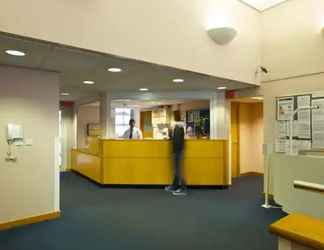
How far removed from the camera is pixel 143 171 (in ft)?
20.5

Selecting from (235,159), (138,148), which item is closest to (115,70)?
(138,148)

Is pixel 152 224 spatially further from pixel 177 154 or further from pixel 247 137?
pixel 247 137

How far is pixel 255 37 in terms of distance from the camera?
18.0ft

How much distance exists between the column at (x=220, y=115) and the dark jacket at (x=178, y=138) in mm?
1073

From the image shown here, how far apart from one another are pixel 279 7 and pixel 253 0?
0.57 metres

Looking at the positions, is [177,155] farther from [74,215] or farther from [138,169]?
[74,215]

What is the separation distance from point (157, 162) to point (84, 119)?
4.24 metres

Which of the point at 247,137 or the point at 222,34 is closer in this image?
the point at 222,34

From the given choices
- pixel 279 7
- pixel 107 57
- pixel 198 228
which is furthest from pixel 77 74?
pixel 279 7

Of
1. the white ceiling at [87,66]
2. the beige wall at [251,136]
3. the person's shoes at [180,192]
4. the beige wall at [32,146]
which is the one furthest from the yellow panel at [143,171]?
the beige wall at [251,136]

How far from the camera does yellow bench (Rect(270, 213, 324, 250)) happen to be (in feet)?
3.08

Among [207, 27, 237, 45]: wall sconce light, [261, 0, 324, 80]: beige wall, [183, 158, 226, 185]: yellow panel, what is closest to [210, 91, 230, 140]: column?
[183, 158, 226, 185]: yellow panel

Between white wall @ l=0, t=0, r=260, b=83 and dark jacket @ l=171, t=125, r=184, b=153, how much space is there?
1.60 meters

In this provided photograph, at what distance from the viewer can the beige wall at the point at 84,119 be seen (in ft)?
30.8
